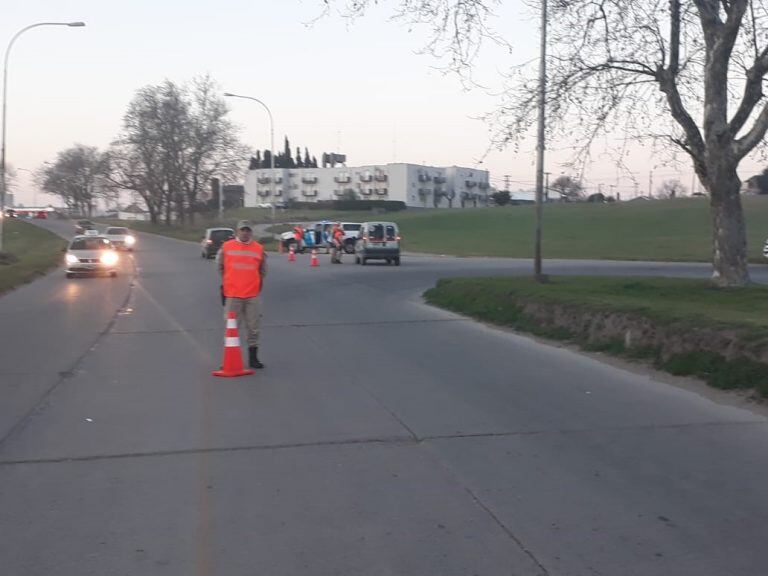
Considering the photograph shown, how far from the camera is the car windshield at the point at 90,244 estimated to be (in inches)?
1316

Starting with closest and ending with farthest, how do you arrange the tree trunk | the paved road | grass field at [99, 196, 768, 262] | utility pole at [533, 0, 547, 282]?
the paved road, the tree trunk, utility pole at [533, 0, 547, 282], grass field at [99, 196, 768, 262]

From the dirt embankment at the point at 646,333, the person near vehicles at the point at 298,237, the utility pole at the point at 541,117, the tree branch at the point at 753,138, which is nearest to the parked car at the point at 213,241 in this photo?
the person near vehicles at the point at 298,237

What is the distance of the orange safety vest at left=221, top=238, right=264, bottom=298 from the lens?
12.4m

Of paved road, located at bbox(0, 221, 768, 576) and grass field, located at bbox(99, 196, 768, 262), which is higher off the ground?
grass field, located at bbox(99, 196, 768, 262)

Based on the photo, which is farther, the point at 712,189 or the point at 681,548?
the point at 712,189

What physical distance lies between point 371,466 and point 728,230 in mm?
12826

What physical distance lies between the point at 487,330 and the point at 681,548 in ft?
38.2

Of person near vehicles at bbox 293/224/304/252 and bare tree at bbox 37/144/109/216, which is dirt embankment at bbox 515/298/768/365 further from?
bare tree at bbox 37/144/109/216

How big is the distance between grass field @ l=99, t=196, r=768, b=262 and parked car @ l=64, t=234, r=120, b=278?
24.8m

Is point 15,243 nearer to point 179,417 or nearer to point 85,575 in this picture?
point 179,417

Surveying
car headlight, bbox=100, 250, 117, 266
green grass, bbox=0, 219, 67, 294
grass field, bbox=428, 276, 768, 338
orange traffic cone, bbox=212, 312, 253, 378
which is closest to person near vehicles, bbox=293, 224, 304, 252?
green grass, bbox=0, 219, 67, 294

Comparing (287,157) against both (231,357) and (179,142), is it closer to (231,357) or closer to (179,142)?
(179,142)

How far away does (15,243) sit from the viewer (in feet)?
214

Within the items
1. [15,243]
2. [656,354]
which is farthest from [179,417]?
[15,243]
